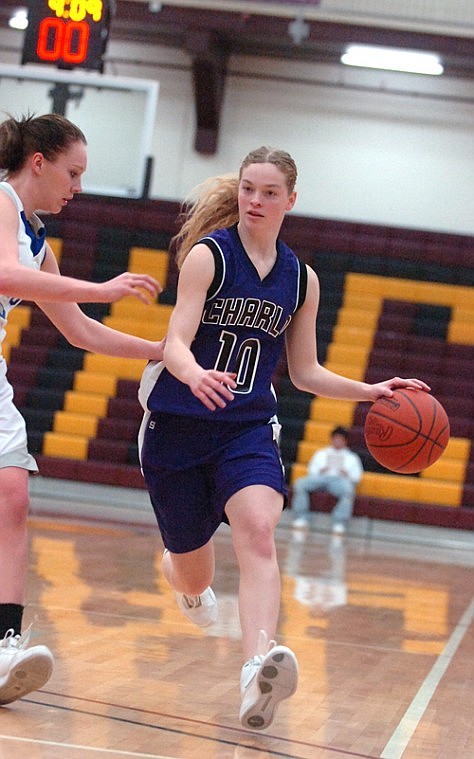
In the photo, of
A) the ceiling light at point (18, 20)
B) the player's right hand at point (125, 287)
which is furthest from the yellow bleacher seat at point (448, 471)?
the player's right hand at point (125, 287)

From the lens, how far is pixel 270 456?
339 centimetres

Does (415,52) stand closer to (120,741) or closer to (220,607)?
(220,607)

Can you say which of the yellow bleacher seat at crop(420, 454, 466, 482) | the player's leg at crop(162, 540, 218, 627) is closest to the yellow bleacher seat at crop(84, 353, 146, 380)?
the yellow bleacher seat at crop(420, 454, 466, 482)

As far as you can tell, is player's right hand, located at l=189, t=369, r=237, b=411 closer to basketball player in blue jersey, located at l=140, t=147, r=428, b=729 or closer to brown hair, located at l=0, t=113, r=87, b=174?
basketball player in blue jersey, located at l=140, t=147, r=428, b=729

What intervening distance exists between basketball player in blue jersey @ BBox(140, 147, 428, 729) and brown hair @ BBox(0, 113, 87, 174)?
0.48m

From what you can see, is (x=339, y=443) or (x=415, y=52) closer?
(x=339, y=443)

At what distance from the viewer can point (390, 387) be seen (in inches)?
148

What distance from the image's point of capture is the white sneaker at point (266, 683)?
3012mm

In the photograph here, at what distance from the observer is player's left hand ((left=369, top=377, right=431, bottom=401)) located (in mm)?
3691

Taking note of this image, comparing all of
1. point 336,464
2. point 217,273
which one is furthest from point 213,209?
point 336,464

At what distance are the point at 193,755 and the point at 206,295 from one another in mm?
1235

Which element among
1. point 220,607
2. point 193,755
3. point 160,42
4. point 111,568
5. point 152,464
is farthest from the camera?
point 160,42

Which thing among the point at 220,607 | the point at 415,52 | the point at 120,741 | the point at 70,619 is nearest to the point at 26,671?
the point at 120,741

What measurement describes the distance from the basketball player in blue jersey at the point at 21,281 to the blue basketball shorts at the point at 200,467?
14.4 inches
